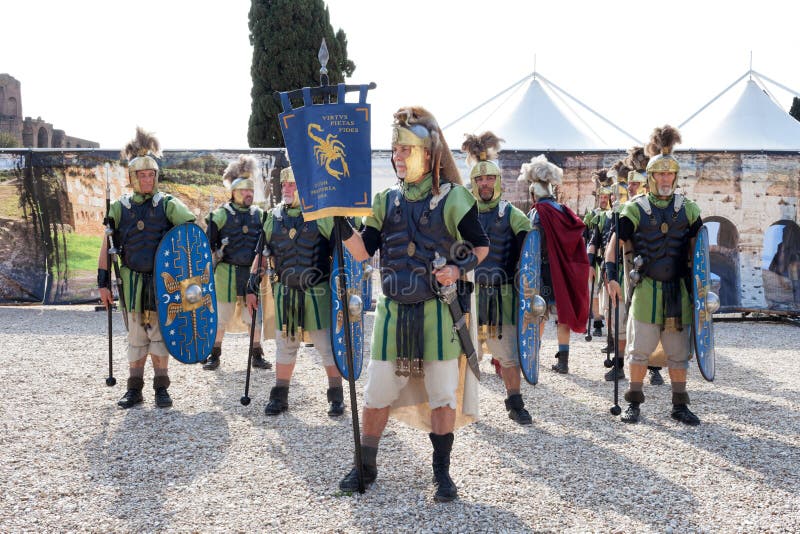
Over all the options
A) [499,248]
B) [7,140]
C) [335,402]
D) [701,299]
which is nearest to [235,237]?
[335,402]

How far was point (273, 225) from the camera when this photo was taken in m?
4.82

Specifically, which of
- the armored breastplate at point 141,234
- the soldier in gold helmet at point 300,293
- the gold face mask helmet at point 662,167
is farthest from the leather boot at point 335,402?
the gold face mask helmet at point 662,167

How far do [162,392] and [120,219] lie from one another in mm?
1225

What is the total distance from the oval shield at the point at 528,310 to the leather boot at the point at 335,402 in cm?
123

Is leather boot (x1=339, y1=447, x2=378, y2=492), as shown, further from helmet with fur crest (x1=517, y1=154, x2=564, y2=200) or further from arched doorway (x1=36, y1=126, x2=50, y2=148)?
arched doorway (x1=36, y1=126, x2=50, y2=148)

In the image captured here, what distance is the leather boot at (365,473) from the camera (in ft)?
10.6

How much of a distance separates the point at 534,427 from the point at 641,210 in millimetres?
1552

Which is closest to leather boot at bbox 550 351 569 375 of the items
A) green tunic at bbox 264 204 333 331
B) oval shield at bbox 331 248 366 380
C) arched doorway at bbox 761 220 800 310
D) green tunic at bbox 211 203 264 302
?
oval shield at bbox 331 248 366 380

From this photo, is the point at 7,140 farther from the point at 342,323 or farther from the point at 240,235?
the point at 342,323

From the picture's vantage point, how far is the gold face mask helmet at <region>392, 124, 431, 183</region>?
10.1ft

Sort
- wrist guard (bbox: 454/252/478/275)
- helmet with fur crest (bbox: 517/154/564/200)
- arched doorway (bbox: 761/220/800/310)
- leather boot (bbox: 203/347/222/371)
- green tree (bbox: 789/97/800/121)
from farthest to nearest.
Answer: green tree (bbox: 789/97/800/121) < arched doorway (bbox: 761/220/800/310) < leather boot (bbox: 203/347/222/371) < helmet with fur crest (bbox: 517/154/564/200) < wrist guard (bbox: 454/252/478/275)

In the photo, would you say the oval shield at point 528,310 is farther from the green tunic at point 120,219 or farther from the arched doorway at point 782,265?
the arched doorway at point 782,265

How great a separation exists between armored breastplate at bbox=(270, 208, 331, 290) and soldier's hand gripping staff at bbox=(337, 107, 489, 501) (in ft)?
4.79

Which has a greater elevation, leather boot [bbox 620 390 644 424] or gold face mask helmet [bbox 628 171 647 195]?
gold face mask helmet [bbox 628 171 647 195]
